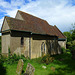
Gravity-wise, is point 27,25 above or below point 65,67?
above

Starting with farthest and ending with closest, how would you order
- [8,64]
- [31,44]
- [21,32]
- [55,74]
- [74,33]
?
[74,33] → [31,44] → [21,32] → [8,64] → [55,74]

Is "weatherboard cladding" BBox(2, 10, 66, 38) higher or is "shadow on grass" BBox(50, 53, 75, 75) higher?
"weatherboard cladding" BBox(2, 10, 66, 38)

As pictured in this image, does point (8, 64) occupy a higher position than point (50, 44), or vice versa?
point (50, 44)

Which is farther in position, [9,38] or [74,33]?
[74,33]

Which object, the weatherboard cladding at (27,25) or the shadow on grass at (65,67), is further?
the weatherboard cladding at (27,25)

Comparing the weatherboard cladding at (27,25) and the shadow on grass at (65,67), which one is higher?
the weatherboard cladding at (27,25)

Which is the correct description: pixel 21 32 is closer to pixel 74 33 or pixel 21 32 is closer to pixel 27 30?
pixel 27 30

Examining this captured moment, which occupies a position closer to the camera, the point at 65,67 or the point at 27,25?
the point at 65,67

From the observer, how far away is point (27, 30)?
45.9 ft

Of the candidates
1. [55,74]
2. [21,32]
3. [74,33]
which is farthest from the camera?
[74,33]

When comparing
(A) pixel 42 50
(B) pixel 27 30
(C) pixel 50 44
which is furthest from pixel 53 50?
(B) pixel 27 30

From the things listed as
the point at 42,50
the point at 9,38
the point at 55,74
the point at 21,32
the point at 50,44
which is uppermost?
the point at 21,32

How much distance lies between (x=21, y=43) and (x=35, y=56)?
3.84 metres

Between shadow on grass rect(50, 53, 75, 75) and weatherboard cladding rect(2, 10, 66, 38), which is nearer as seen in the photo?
shadow on grass rect(50, 53, 75, 75)
